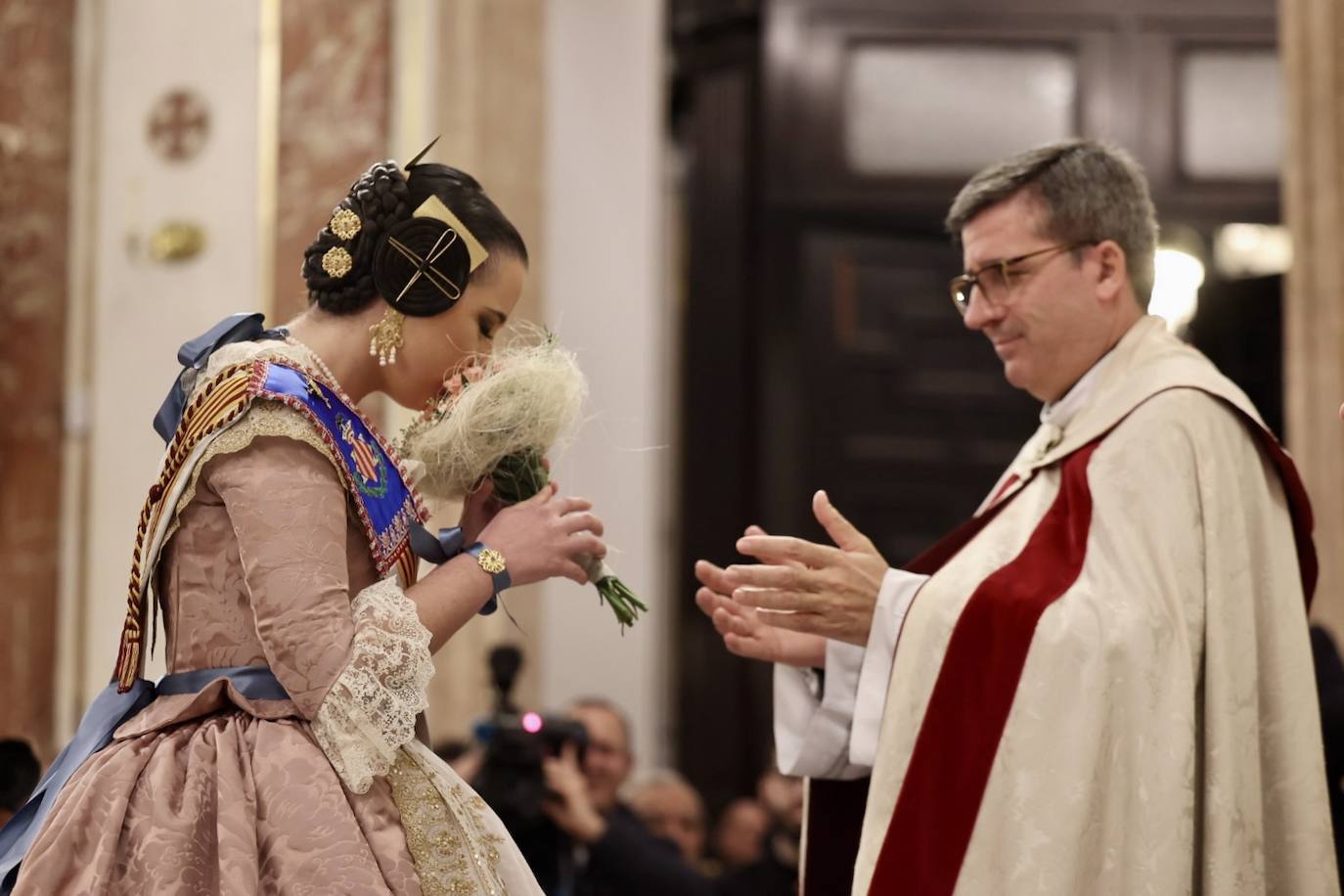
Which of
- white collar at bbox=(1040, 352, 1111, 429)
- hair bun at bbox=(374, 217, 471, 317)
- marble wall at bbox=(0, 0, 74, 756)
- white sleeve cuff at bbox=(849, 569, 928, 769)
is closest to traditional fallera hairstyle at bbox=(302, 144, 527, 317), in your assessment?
hair bun at bbox=(374, 217, 471, 317)

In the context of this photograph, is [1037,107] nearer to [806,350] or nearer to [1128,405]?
[806,350]

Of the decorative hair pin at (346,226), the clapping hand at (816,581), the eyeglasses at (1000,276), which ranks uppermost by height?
the eyeglasses at (1000,276)

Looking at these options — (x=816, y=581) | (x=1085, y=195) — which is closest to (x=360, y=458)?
(x=816, y=581)

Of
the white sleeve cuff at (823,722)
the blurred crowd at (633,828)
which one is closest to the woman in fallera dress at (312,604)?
the white sleeve cuff at (823,722)

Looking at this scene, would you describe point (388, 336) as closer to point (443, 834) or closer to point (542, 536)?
point (542, 536)

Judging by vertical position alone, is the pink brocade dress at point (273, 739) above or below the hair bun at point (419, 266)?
below

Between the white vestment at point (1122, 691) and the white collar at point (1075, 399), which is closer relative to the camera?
the white vestment at point (1122, 691)

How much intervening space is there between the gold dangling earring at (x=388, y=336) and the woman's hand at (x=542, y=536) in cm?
28

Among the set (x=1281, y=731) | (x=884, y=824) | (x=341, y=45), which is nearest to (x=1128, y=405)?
(x=1281, y=731)

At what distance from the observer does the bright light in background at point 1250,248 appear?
8.40 metres

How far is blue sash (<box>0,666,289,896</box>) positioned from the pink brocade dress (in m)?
0.02

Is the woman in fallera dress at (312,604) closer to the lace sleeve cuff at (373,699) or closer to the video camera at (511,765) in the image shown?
the lace sleeve cuff at (373,699)

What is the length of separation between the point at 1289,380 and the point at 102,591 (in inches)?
159

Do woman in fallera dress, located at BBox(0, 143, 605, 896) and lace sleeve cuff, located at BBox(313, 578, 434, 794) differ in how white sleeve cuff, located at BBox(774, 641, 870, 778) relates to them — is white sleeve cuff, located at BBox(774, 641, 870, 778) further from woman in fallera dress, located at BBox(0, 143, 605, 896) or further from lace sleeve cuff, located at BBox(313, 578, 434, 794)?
lace sleeve cuff, located at BBox(313, 578, 434, 794)
